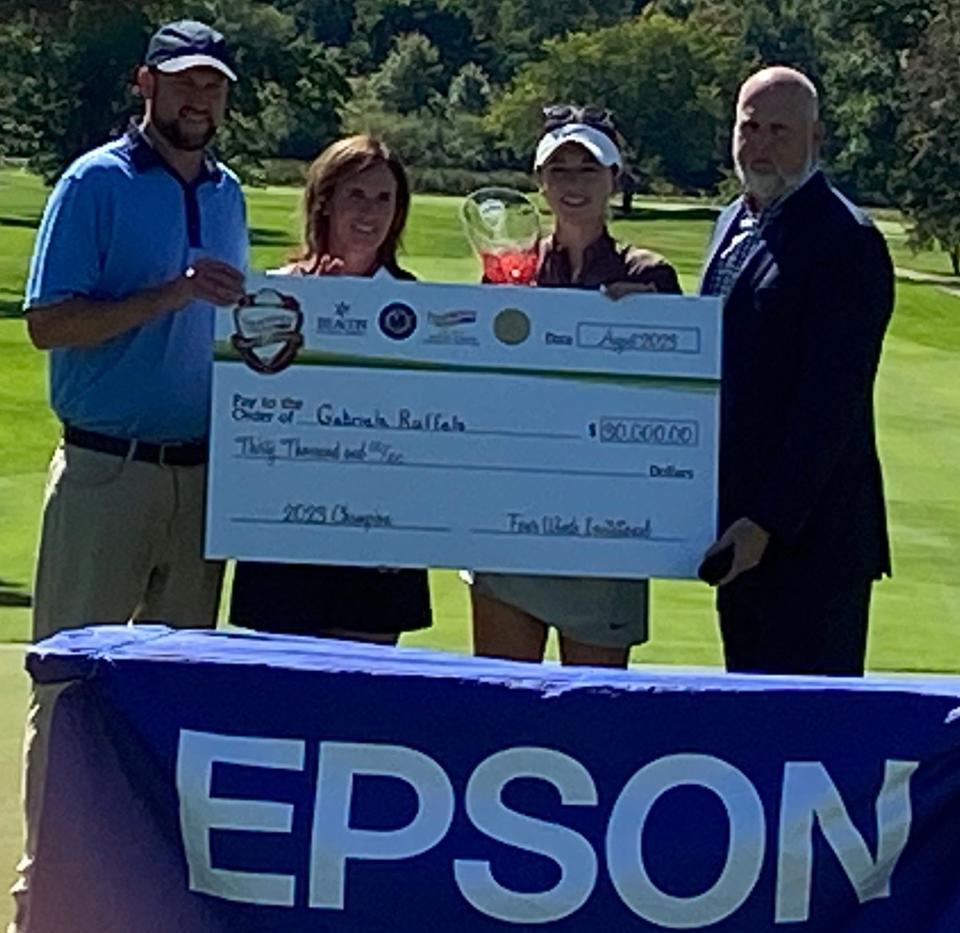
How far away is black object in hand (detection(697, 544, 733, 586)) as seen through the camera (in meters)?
4.61

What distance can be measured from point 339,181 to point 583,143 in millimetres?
509

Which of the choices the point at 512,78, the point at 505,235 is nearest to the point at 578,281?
the point at 505,235

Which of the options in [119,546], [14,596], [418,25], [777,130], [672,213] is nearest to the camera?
[777,130]

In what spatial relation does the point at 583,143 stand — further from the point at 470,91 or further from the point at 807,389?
the point at 470,91

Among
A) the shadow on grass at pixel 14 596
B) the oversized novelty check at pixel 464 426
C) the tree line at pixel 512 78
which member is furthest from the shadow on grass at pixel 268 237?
the oversized novelty check at pixel 464 426

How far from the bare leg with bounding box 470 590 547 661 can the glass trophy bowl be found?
706 mm

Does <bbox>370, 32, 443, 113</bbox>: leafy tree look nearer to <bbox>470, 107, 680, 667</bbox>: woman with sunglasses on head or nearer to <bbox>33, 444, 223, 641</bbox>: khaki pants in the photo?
<bbox>33, 444, 223, 641</bbox>: khaki pants

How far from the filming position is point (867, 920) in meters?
3.57

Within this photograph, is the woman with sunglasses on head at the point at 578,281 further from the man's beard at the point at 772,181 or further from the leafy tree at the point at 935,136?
the leafy tree at the point at 935,136

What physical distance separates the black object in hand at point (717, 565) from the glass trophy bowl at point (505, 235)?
717 millimetres

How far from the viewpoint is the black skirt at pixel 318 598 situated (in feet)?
16.0

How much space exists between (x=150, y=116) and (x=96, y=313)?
51 centimetres

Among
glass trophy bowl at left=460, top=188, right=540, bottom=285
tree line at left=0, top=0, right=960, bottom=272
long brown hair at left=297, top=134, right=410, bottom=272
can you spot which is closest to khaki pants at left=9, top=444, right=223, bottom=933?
long brown hair at left=297, top=134, right=410, bottom=272

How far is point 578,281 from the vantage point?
4824mm
